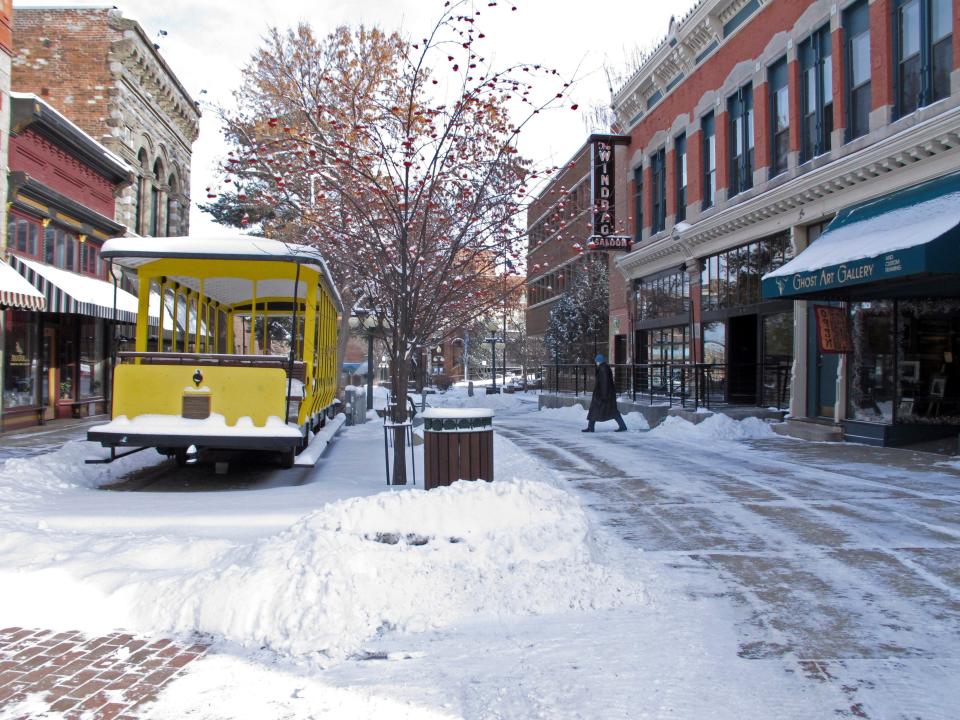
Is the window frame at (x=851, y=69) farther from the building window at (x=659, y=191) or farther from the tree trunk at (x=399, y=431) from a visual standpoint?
the tree trunk at (x=399, y=431)

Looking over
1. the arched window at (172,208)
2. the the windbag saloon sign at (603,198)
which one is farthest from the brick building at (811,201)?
the arched window at (172,208)

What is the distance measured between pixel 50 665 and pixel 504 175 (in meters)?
7.02

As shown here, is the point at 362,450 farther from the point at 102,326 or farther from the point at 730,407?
the point at 102,326

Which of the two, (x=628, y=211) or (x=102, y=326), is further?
(x=628, y=211)

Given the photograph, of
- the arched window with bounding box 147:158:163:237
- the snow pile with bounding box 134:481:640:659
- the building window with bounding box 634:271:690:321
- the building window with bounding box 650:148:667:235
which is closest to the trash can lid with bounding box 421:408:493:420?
the snow pile with bounding box 134:481:640:659

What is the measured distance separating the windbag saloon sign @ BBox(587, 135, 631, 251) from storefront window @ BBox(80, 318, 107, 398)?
1480cm

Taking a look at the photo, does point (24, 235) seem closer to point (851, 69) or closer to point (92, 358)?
point (92, 358)

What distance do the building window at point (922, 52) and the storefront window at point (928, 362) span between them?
340cm

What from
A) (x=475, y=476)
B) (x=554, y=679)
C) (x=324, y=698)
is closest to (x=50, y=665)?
(x=324, y=698)

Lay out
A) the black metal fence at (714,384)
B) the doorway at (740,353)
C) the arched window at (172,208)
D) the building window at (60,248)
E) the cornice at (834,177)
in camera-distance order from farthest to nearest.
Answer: the arched window at (172,208) < the doorway at (740,353) < the building window at (60,248) < the black metal fence at (714,384) < the cornice at (834,177)

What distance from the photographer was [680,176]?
2292cm

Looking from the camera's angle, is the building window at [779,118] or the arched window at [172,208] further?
the arched window at [172,208]

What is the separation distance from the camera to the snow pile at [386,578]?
437 centimetres

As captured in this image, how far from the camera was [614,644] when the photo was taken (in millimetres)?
4184
